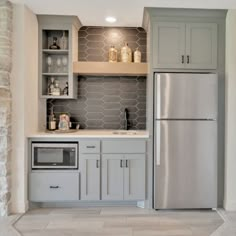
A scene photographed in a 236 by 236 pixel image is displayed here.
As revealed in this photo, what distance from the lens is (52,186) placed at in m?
3.47

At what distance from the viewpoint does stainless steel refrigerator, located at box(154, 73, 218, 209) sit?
11.0 feet

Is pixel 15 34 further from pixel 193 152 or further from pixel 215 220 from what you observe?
pixel 215 220

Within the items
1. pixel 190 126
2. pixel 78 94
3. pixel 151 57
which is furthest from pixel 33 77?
pixel 190 126

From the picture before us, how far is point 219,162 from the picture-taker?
11.5 feet

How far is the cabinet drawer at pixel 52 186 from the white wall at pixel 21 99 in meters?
0.11

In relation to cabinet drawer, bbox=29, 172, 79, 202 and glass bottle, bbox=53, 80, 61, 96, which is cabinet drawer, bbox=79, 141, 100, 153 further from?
glass bottle, bbox=53, 80, 61, 96

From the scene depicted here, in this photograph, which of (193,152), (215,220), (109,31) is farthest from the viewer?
(109,31)

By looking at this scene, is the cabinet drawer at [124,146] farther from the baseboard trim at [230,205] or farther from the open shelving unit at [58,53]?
the baseboard trim at [230,205]

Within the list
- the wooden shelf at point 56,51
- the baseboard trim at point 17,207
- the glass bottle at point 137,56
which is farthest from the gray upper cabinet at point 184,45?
the baseboard trim at point 17,207

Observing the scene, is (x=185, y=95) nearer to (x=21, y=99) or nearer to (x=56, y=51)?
(x=56, y=51)

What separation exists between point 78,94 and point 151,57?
126 cm

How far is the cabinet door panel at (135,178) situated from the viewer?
11.5 feet

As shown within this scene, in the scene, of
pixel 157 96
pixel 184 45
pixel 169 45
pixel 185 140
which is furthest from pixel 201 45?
pixel 185 140

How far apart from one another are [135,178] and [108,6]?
2.04 meters
